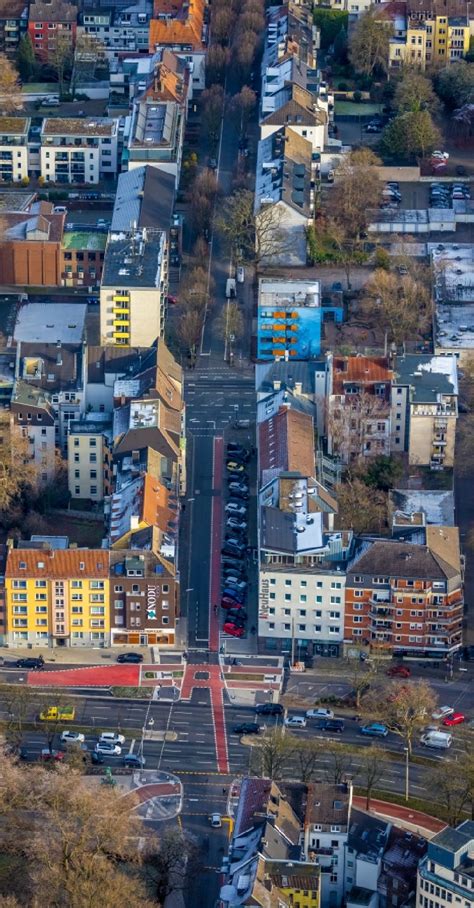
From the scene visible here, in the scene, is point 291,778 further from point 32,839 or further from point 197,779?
point 32,839

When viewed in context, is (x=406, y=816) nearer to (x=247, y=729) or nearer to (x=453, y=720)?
(x=453, y=720)

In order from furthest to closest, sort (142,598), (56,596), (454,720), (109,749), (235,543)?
(235,543)
(142,598)
(56,596)
(454,720)
(109,749)

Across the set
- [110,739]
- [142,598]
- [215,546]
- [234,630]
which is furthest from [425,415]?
[110,739]

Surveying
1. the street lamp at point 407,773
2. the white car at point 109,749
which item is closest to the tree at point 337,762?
the street lamp at point 407,773

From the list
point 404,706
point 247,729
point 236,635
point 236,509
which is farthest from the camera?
point 236,509

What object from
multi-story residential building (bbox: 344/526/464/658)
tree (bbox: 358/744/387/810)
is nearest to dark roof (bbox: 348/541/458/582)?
multi-story residential building (bbox: 344/526/464/658)

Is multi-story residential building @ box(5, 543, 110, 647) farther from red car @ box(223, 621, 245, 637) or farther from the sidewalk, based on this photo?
the sidewalk

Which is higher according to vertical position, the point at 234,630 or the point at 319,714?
the point at 234,630

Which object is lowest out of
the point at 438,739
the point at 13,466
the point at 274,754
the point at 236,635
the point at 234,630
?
the point at 438,739
